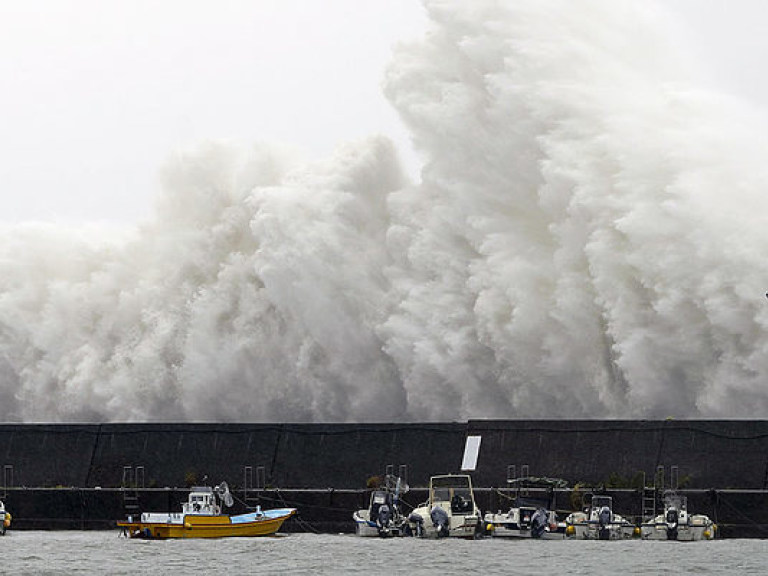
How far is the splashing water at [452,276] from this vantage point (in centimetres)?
5744

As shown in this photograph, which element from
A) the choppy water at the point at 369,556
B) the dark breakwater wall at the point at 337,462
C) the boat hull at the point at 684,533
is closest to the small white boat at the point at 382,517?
the choppy water at the point at 369,556

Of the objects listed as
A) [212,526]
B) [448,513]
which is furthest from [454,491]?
[212,526]

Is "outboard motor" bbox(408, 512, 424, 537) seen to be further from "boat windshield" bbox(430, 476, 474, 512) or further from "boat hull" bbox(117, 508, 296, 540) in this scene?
"boat hull" bbox(117, 508, 296, 540)

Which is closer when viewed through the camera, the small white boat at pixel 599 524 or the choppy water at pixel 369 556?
the choppy water at pixel 369 556

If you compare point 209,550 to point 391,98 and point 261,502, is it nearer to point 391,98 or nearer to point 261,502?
point 261,502

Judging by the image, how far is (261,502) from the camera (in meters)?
52.7

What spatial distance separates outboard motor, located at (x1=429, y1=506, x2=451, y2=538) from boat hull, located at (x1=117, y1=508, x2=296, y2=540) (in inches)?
146

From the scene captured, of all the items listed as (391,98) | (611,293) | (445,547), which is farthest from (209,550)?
(391,98)

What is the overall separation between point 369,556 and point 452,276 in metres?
19.1

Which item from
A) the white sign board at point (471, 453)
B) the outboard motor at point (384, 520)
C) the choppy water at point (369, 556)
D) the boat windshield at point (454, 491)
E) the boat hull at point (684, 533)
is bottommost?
Result: the choppy water at point (369, 556)

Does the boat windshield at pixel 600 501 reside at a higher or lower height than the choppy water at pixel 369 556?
higher

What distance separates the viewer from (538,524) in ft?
159

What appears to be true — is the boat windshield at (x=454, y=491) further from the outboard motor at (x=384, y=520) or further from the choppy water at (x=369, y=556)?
the choppy water at (x=369, y=556)

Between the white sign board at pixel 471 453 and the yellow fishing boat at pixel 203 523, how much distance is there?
14.6 feet
